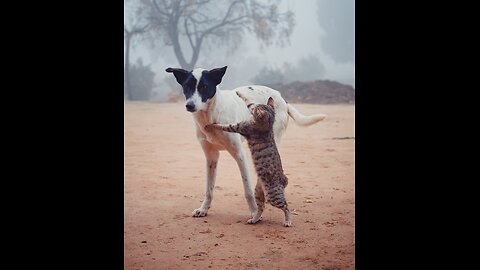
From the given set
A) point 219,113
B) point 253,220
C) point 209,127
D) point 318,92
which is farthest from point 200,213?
point 318,92

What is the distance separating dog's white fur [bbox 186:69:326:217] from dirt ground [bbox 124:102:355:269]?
0.25 ft

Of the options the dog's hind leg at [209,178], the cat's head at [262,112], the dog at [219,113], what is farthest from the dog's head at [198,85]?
the dog's hind leg at [209,178]

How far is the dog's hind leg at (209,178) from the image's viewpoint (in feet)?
13.0

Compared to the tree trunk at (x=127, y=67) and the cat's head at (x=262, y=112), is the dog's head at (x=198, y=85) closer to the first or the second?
the cat's head at (x=262, y=112)

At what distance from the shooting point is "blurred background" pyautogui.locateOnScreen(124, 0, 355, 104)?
412 cm

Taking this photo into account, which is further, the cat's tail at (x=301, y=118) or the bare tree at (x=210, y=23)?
the bare tree at (x=210, y=23)

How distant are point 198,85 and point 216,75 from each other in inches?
6.1

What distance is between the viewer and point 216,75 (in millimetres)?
3742

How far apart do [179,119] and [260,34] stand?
3.08 feet

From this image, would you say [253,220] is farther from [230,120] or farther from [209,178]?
[230,120]

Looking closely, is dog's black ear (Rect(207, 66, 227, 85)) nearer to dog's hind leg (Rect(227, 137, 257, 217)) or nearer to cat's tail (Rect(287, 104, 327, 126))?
dog's hind leg (Rect(227, 137, 257, 217))

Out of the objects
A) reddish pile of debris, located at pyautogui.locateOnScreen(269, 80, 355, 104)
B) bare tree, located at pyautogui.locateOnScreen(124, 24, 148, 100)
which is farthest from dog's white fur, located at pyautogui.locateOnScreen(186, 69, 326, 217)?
bare tree, located at pyautogui.locateOnScreen(124, 24, 148, 100)
